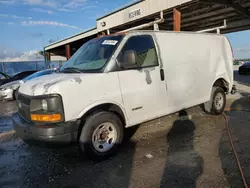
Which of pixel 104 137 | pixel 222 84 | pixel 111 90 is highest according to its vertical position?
pixel 111 90

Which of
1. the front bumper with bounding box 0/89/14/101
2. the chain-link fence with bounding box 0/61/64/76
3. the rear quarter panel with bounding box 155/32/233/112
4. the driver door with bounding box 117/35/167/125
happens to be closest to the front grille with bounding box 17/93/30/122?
the driver door with bounding box 117/35/167/125

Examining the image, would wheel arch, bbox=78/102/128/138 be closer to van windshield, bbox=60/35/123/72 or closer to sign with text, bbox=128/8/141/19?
van windshield, bbox=60/35/123/72

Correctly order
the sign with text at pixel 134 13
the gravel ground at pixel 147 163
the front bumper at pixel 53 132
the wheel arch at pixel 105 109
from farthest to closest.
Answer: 1. the sign with text at pixel 134 13
2. the wheel arch at pixel 105 109
3. the front bumper at pixel 53 132
4. the gravel ground at pixel 147 163

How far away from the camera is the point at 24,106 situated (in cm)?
343

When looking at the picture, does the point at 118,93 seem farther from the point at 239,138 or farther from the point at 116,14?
the point at 116,14

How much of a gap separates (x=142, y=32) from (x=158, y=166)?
249 cm

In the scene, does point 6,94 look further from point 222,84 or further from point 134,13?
point 222,84

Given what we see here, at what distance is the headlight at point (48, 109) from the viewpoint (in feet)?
9.94

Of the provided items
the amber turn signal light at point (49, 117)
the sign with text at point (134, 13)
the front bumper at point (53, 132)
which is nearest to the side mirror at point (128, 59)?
the front bumper at point (53, 132)

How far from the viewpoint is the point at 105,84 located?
341 centimetres

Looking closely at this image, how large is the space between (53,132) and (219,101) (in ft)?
15.4

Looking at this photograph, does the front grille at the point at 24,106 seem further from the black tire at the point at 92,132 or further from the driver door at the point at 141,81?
the driver door at the point at 141,81

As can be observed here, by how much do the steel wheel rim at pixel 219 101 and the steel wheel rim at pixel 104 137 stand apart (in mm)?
3453

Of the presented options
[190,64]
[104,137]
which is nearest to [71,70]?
[104,137]
